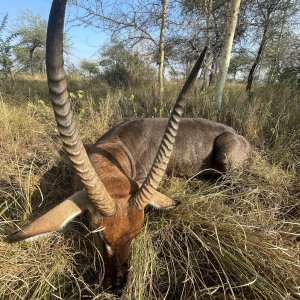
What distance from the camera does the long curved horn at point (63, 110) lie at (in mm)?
1348

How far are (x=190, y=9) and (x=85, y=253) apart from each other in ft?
27.1

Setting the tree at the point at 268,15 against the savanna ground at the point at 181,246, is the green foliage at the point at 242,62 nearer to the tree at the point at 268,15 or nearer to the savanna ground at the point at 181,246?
the tree at the point at 268,15

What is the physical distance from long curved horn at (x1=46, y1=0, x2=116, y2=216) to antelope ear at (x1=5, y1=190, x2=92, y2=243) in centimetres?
24

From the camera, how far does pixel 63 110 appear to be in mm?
1640

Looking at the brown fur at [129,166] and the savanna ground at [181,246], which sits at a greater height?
the brown fur at [129,166]

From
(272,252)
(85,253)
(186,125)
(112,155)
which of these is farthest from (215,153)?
(85,253)

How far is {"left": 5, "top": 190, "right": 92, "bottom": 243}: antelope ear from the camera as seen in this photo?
230 centimetres

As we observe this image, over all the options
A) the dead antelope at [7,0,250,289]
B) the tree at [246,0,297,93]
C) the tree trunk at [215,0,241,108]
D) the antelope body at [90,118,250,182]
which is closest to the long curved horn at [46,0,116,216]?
the dead antelope at [7,0,250,289]

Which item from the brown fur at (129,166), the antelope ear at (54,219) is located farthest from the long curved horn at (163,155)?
the antelope ear at (54,219)

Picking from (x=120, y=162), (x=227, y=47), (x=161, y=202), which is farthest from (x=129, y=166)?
(x=227, y=47)

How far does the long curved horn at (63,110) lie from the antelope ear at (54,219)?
24 centimetres

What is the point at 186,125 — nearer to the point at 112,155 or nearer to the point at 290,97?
the point at 112,155

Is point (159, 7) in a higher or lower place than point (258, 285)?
higher

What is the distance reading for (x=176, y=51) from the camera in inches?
459
